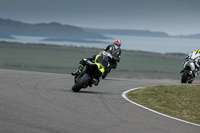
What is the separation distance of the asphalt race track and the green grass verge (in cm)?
79

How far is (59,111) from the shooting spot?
34.9ft

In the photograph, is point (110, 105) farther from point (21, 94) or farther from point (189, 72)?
point (189, 72)

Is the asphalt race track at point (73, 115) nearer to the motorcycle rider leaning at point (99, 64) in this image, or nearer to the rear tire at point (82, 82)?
the rear tire at point (82, 82)

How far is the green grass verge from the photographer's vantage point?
12576mm

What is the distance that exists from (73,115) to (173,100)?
5434 mm

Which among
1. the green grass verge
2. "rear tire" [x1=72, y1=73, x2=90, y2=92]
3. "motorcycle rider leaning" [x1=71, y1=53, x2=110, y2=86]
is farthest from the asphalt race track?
"motorcycle rider leaning" [x1=71, y1=53, x2=110, y2=86]

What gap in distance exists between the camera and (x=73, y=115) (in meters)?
10.3

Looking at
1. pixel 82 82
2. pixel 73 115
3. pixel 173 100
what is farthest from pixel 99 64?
pixel 73 115

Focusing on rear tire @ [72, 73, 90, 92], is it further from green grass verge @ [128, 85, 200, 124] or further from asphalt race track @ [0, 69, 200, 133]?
green grass verge @ [128, 85, 200, 124]

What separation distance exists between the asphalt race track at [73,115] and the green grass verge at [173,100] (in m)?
0.79

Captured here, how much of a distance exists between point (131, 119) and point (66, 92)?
4581 millimetres

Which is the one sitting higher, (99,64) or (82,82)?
A: (99,64)

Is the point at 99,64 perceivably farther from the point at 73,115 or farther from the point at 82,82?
the point at 73,115

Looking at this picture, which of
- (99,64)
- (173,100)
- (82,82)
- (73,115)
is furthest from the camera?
(99,64)
